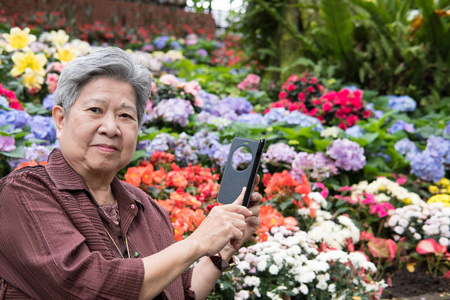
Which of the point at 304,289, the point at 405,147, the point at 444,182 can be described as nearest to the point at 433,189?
the point at 444,182

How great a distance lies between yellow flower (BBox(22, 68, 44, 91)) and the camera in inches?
155

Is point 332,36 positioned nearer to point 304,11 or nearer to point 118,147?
point 304,11

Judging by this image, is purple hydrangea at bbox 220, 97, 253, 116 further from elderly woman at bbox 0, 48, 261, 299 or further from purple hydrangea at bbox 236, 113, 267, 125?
elderly woman at bbox 0, 48, 261, 299

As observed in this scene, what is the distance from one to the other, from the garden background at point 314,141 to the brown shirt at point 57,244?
2.99ft

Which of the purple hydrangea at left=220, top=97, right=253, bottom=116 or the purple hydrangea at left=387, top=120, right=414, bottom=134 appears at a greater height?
the purple hydrangea at left=220, top=97, right=253, bottom=116

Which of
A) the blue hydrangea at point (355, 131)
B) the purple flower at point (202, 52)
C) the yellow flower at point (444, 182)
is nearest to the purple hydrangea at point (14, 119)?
the blue hydrangea at point (355, 131)

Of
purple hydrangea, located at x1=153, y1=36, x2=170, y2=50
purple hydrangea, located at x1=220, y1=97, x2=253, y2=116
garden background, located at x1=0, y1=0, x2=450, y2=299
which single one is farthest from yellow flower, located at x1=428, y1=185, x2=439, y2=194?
purple hydrangea, located at x1=153, y1=36, x2=170, y2=50

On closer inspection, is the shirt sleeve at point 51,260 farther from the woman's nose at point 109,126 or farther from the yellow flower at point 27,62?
the yellow flower at point 27,62

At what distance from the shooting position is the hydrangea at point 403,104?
518 cm

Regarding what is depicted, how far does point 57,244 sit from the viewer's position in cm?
125

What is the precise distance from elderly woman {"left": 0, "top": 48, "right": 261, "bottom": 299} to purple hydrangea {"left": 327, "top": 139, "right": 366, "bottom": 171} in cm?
196

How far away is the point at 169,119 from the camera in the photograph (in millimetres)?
3961

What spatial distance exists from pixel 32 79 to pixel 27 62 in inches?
6.0

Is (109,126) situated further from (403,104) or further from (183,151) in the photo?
(403,104)
